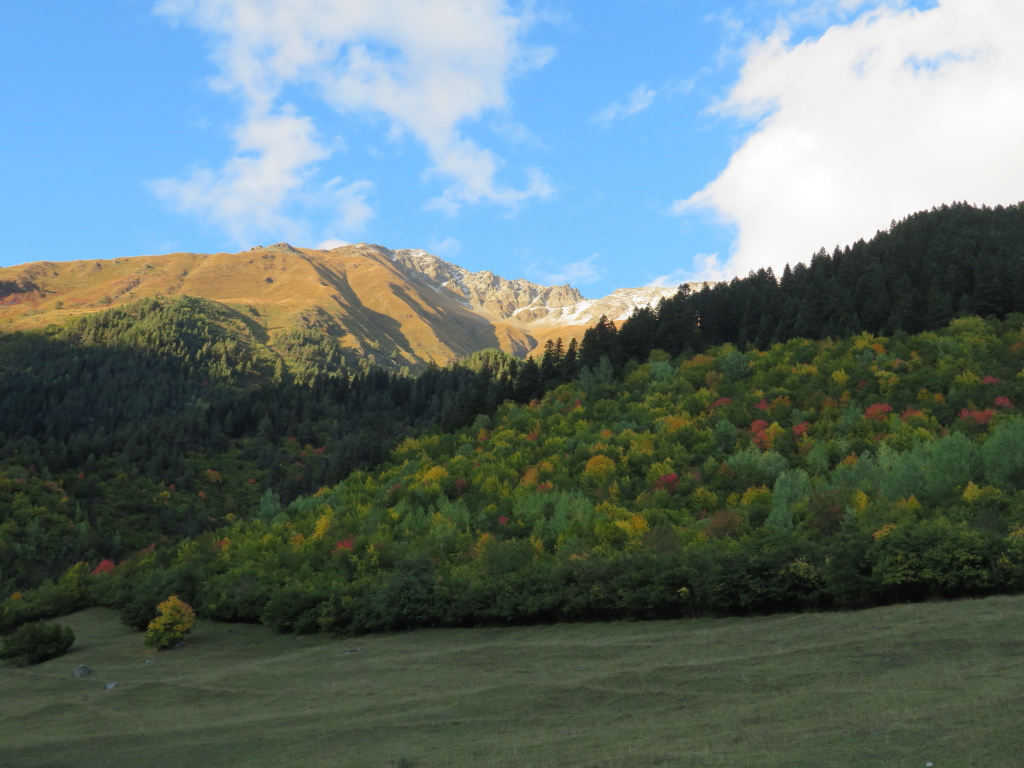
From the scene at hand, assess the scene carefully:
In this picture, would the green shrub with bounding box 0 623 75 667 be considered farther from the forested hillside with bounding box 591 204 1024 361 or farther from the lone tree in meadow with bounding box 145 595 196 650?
the forested hillside with bounding box 591 204 1024 361

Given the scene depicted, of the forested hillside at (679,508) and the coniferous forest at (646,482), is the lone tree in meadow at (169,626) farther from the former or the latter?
the coniferous forest at (646,482)

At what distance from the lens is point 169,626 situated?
1988 inches

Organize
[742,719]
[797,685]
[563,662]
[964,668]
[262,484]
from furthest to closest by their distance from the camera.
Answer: [262,484], [563,662], [797,685], [964,668], [742,719]

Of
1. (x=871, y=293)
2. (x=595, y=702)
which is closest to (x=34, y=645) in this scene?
(x=595, y=702)

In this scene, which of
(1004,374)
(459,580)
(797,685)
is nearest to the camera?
(797,685)

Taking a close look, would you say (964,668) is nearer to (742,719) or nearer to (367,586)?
(742,719)

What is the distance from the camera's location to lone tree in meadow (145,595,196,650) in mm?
50062

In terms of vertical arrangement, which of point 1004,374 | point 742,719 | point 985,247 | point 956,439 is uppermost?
point 985,247

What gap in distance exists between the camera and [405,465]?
3371 inches

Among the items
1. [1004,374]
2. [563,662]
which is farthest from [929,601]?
[1004,374]

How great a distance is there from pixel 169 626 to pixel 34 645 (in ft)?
31.2

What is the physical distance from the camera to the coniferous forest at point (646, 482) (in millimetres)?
40938

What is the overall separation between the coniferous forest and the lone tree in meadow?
19.8ft

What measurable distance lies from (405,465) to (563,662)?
5565 cm
